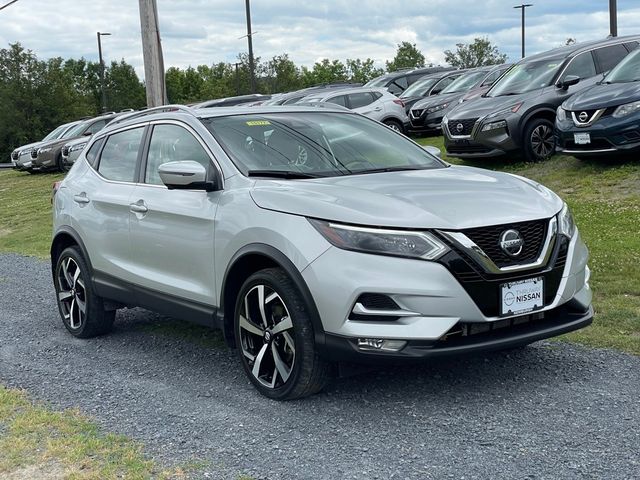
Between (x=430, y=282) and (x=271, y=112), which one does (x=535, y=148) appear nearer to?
(x=271, y=112)

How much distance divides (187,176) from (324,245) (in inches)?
45.1

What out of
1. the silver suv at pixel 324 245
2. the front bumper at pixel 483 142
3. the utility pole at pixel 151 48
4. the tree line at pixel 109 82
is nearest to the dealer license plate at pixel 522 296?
the silver suv at pixel 324 245

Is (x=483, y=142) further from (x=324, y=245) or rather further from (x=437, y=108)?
(x=324, y=245)

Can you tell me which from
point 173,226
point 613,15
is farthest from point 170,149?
point 613,15

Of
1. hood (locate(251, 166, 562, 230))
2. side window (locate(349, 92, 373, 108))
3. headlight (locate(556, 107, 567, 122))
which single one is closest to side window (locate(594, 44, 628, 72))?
headlight (locate(556, 107, 567, 122))

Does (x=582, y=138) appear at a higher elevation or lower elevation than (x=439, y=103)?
lower

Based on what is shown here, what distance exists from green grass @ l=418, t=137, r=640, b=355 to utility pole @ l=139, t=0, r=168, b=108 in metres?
5.75

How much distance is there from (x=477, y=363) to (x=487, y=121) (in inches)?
342

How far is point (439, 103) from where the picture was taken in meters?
19.8

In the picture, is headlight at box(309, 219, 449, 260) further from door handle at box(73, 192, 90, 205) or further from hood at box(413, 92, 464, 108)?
hood at box(413, 92, 464, 108)

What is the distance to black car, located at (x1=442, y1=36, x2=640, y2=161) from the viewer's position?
42.9ft

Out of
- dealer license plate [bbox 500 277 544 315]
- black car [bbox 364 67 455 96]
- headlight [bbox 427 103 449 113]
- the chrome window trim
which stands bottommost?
dealer license plate [bbox 500 277 544 315]

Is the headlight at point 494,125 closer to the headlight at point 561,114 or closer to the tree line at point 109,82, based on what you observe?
the headlight at point 561,114

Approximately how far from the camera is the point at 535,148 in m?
13.1
